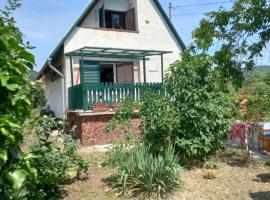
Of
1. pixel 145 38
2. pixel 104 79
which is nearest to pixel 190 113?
pixel 104 79

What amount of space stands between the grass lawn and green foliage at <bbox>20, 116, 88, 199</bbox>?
0.26 m

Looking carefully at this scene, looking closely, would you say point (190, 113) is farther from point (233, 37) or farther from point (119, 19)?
point (119, 19)

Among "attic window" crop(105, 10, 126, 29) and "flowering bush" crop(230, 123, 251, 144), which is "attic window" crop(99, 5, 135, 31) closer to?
"attic window" crop(105, 10, 126, 29)

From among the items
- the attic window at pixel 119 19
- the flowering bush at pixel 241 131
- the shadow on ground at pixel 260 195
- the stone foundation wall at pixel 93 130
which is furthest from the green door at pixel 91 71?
the shadow on ground at pixel 260 195

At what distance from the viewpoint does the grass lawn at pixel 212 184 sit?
5961mm

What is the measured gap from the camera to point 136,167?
6035 millimetres

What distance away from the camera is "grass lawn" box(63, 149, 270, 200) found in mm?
5961

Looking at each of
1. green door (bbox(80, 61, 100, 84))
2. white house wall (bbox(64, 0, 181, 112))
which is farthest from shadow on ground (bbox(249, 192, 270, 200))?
white house wall (bbox(64, 0, 181, 112))

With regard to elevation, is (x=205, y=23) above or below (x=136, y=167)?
above

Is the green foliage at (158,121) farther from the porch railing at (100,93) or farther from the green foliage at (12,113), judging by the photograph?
the green foliage at (12,113)

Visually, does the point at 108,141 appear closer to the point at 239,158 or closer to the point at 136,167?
the point at 239,158

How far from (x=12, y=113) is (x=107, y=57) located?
43.1 ft

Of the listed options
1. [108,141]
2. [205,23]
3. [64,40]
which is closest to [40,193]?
[205,23]

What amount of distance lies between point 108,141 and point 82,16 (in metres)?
5.72
